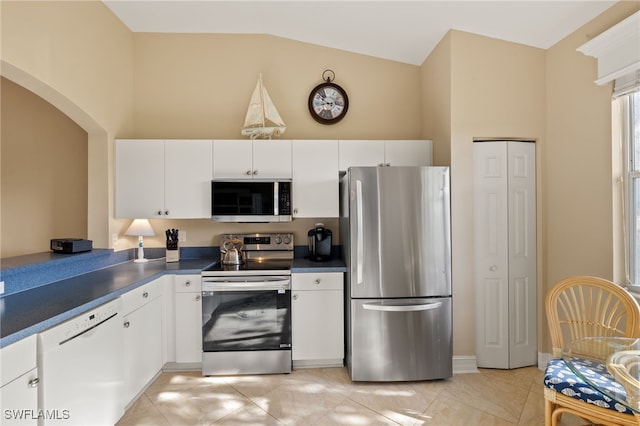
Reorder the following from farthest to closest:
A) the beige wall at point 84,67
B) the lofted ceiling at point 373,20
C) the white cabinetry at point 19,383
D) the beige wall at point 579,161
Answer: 1. the lofted ceiling at point 373,20
2. the beige wall at point 579,161
3. the beige wall at point 84,67
4. the white cabinetry at point 19,383

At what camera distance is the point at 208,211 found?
10.5ft

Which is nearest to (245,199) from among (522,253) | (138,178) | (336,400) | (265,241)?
(265,241)

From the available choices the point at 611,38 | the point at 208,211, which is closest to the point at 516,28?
the point at 611,38

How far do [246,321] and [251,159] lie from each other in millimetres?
1439

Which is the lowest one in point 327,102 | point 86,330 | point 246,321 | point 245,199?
point 246,321

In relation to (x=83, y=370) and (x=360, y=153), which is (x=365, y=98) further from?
(x=83, y=370)

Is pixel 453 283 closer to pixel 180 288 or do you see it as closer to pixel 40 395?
pixel 180 288

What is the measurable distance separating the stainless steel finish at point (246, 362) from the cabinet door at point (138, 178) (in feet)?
4.53

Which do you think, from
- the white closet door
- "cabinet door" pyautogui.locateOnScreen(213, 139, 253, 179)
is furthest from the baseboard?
Answer: "cabinet door" pyautogui.locateOnScreen(213, 139, 253, 179)

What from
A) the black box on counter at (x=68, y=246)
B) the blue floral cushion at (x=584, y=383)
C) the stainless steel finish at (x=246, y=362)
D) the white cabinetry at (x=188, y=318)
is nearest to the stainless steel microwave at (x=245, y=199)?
the white cabinetry at (x=188, y=318)

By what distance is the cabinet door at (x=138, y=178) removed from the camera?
316 centimetres

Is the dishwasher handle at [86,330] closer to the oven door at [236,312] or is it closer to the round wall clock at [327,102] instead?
the oven door at [236,312]

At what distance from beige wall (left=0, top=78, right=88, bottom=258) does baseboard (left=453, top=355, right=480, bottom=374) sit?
379 cm

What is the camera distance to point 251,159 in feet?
10.6
